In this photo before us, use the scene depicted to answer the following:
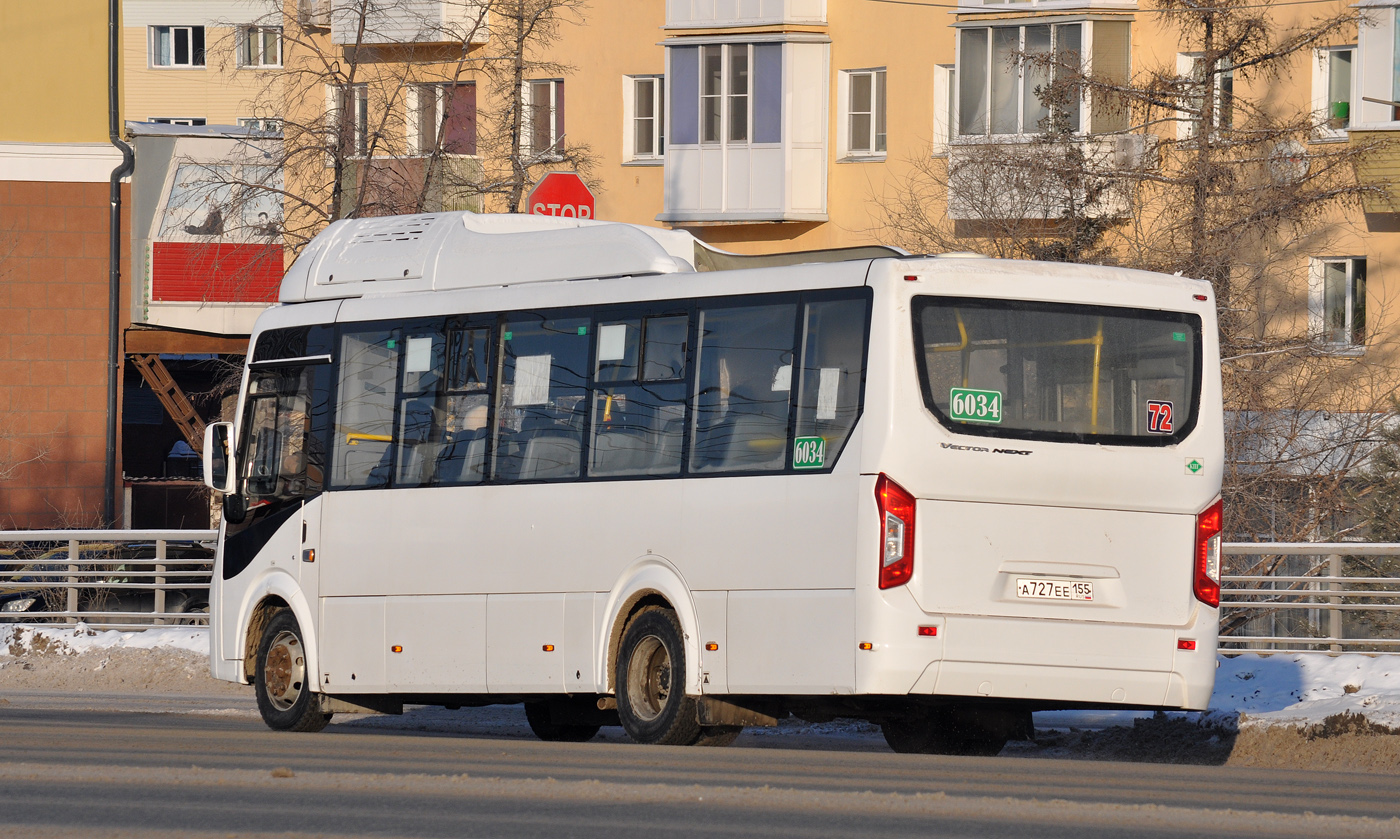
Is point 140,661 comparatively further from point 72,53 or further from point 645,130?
point 645,130

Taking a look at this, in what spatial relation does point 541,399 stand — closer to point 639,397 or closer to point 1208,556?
point 639,397

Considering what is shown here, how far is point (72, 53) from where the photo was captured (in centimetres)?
3722

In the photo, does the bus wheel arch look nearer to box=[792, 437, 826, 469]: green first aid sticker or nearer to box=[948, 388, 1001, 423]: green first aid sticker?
box=[792, 437, 826, 469]: green first aid sticker

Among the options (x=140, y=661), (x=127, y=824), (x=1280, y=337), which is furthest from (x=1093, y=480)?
(x=1280, y=337)

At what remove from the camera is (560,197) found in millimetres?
18312

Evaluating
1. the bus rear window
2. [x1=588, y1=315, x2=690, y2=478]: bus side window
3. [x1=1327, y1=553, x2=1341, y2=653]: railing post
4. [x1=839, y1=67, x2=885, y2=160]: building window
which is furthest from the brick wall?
the bus rear window

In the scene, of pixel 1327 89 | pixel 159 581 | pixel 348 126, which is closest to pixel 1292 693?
pixel 159 581

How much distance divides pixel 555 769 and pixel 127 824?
2.99 metres

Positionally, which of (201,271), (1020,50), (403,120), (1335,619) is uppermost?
(1020,50)

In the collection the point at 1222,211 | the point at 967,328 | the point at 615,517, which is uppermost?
the point at 1222,211

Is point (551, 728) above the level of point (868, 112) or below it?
below

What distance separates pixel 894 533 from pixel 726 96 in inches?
1094

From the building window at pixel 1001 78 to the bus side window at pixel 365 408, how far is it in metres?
20.7

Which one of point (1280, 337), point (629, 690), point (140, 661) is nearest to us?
point (629, 690)
